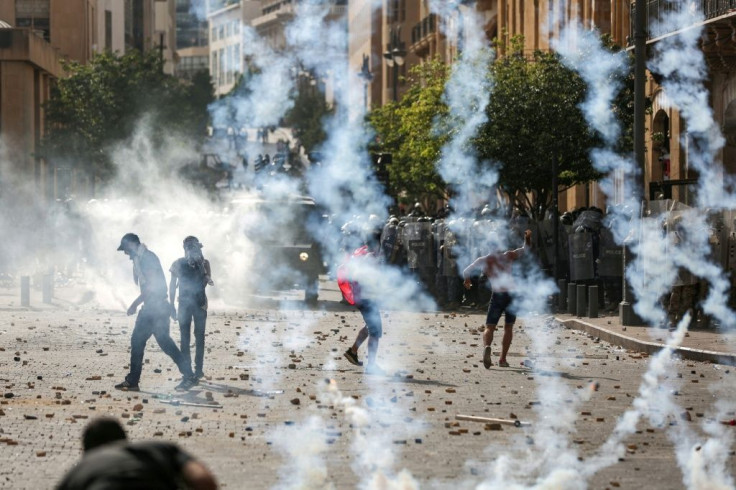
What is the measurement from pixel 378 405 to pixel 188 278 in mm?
3271

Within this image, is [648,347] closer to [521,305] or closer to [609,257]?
[609,257]

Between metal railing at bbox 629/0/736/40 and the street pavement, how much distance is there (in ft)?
24.7

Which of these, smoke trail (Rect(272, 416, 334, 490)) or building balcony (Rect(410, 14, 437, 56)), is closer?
smoke trail (Rect(272, 416, 334, 490))

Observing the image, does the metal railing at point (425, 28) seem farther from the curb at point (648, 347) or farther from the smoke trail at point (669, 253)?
the curb at point (648, 347)

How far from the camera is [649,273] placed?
2288 centimetres

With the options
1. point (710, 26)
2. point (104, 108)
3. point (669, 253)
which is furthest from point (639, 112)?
point (104, 108)

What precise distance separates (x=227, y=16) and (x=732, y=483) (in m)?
135

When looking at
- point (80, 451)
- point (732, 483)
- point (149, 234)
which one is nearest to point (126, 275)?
point (149, 234)

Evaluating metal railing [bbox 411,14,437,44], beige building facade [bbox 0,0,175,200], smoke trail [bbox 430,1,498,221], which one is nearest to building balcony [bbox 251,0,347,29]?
beige building facade [bbox 0,0,175,200]

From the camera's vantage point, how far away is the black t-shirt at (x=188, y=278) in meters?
15.6

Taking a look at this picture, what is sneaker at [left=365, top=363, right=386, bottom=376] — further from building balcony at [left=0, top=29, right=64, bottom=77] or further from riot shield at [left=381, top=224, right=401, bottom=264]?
building balcony at [left=0, top=29, right=64, bottom=77]

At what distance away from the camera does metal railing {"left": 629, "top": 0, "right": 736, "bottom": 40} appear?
89.5 ft

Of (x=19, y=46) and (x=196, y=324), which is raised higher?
(x=19, y=46)

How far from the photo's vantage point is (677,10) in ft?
98.4
